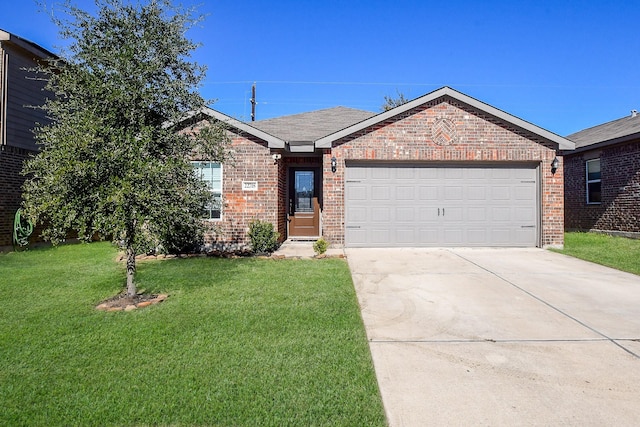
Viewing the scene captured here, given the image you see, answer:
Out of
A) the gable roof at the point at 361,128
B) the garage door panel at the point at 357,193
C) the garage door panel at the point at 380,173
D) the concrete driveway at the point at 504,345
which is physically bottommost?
the concrete driveway at the point at 504,345

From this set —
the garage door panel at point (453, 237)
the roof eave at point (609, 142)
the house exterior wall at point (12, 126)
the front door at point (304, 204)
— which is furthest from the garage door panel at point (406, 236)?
the house exterior wall at point (12, 126)

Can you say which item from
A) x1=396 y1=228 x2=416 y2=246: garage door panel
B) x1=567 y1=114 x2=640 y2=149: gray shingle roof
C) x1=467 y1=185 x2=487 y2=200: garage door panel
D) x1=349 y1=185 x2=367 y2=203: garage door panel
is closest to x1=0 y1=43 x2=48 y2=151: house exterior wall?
x1=349 y1=185 x2=367 y2=203: garage door panel

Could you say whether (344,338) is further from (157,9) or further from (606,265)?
(606,265)

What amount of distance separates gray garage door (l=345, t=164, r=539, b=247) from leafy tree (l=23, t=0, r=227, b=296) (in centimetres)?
Result: 581

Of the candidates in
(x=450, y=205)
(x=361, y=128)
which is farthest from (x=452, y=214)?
(x=361, y=128)

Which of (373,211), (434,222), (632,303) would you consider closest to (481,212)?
(434,222)

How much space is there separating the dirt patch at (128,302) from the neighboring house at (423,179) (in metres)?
4.44

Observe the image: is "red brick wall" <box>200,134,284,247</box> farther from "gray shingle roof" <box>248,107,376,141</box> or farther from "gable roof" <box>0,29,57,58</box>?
"gable roof" <box>0,29,57,58</box>

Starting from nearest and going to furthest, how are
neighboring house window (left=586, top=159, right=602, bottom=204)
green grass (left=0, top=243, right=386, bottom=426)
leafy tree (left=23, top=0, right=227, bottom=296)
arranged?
1. green grass (left=0, top=243, right=386, bottom=426)
2. leafy tree (left=23, top=0, right=227, bottom=296)
3. neighboring house window (left=586, top=159, right=602, bottom=204)

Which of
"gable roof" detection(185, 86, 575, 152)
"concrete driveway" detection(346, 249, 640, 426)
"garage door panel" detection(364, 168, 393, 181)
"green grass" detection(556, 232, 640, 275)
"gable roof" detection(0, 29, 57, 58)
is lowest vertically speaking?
"concrete driveway" detection(346, 249, 640, 426)

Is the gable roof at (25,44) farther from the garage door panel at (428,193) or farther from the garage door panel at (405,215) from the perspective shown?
the garage door panel at (428,193)

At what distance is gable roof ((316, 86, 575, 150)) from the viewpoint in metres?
9.92

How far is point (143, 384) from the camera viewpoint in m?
2.92

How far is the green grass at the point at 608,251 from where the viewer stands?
25.9 feet
